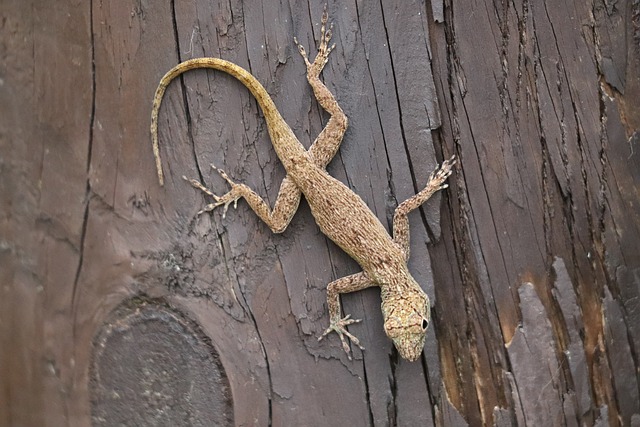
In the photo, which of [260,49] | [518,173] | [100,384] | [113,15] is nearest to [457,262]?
[518,173]

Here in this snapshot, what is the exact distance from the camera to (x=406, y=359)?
306cm

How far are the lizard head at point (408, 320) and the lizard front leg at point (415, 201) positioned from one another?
0.27 m

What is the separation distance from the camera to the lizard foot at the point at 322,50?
2979 mm

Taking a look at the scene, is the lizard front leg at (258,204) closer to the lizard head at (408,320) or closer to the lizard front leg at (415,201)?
the lizard front leg at (415,201)

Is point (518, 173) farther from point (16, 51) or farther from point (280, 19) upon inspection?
point (16, 51)

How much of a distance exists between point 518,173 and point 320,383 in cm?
145

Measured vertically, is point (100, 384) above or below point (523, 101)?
below

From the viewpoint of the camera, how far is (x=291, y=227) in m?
3.16

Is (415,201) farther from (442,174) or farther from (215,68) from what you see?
(215,68)

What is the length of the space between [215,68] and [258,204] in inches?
27.6

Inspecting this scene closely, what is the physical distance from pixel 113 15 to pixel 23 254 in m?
1.26

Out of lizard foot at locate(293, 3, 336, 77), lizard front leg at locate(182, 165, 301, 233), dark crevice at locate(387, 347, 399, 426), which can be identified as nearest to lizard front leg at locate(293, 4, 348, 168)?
lizard foot at locate(293, 3, 336, 77)

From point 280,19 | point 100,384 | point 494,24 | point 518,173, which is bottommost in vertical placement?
point 100,384

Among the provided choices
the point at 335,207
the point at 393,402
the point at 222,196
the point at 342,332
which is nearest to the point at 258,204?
the point at 222,196
